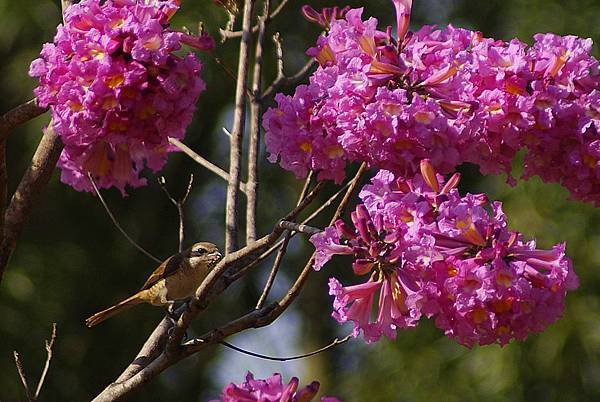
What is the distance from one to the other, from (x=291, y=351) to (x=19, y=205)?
263 inches

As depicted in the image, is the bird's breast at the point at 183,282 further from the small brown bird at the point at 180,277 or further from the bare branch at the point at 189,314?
the bare branch at the point at 189,314

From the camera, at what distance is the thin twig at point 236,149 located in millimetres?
2644

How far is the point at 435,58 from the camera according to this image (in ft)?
7.99

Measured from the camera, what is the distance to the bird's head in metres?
3.59

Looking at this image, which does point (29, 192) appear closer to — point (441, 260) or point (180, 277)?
point (180, 277)

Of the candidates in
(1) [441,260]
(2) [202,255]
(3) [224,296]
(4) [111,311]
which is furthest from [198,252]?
(3) [224,296]

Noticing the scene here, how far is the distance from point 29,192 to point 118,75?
56cm

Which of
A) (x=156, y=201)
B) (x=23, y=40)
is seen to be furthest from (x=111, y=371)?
(x=23, y=40)

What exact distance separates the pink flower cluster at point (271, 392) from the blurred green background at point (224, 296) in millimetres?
4498

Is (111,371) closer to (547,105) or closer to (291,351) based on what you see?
(291,351)

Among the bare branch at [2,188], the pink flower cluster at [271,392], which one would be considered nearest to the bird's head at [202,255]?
the bare branch at [2,188]

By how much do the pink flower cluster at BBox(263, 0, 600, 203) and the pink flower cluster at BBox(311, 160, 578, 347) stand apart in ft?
0.35

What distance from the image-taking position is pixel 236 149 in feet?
8.98

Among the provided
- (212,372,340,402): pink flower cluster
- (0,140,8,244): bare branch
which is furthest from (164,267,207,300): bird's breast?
(212,372,340,402): pink flower cluster
